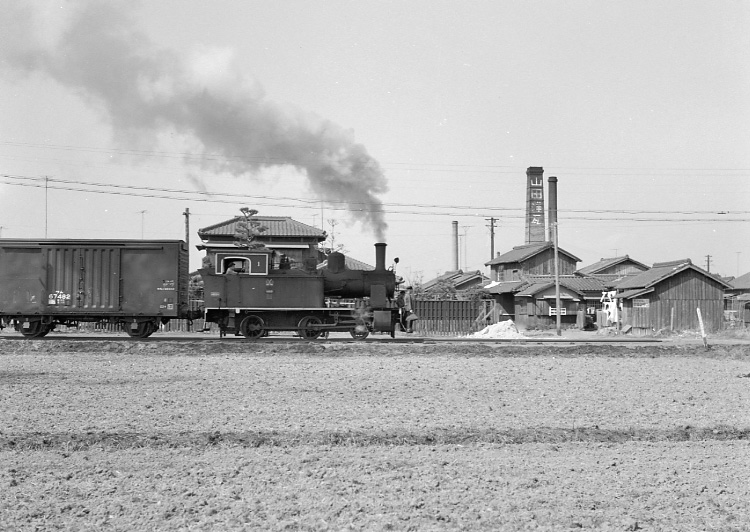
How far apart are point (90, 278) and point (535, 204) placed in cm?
5314

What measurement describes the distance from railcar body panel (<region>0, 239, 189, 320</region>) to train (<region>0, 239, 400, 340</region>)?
0.11ft

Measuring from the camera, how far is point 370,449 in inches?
333

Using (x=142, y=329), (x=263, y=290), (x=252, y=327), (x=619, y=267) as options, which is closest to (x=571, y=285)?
(x=619, y=267)

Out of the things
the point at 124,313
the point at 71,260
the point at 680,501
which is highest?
the point at 71,260

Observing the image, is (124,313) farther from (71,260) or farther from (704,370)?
(704,370)

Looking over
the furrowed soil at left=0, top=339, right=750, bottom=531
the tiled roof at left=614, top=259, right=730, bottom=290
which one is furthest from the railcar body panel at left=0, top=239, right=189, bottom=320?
the tiled roof at left=614, top=259, right=730, bottom=290

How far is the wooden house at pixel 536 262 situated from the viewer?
60.8 meters

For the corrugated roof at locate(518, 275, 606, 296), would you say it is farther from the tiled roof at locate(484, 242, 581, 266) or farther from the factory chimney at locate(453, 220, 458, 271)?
the factory chimney at locate(453, 220, 458, 271)

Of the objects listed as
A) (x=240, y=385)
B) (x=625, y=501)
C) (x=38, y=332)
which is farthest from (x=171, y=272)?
(x=625, y=501)

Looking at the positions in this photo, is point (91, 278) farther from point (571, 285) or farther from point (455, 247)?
point (455, 247)

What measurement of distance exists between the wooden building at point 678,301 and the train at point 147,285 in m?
21.3

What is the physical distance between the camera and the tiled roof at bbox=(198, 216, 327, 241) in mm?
49688

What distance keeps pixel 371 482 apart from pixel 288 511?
1.10 meters

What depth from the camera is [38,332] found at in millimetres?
24203
